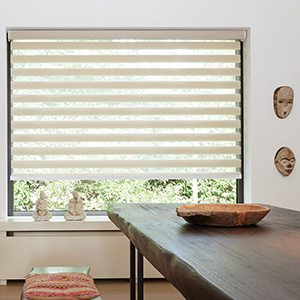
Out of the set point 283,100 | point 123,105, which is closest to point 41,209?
point 123,105

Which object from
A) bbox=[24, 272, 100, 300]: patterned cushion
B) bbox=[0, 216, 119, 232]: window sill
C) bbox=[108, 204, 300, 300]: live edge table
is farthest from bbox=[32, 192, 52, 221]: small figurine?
bbox=[108, 204, 300, 300]: live edge table

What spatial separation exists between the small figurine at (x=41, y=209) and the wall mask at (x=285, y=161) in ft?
6.03

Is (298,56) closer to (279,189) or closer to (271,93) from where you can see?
(271,93)

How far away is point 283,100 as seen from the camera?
3.87 meters

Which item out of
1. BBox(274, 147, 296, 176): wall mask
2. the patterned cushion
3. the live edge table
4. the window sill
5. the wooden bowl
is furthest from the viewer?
BBox(274, 147, 296, 176): wall mask

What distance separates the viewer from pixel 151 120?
13.1 feet

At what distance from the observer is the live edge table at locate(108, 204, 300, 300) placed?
653 millimetres

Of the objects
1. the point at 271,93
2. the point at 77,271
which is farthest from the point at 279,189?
the point at 77,271

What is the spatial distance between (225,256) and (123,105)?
3.20 meters

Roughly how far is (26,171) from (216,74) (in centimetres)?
174

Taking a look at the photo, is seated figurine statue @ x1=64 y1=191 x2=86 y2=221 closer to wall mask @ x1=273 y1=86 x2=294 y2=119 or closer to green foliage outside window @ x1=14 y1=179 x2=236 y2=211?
green foliage outside window @ x1=14 y1=179 x2=236 y2=211

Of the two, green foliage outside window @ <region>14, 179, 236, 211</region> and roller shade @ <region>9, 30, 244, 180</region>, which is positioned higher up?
roller shade @ <region>9, 30, 244, 180</region>

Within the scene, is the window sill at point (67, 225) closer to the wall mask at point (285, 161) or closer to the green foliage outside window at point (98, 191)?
the green foliage outside window at point (98, 191)

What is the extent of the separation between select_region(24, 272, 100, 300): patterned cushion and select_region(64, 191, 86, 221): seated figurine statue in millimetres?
1091
